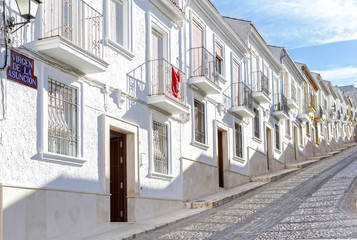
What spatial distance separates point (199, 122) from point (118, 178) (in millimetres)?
5111

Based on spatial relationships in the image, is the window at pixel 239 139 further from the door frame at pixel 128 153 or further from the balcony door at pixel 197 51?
the door frame at pixel 128 153

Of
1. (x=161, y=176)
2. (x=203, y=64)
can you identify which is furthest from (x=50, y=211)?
(x=203, y=64)

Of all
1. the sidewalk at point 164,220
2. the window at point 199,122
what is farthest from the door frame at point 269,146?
the window at point 199,122

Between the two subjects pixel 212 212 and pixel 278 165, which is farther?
pixel 278 165

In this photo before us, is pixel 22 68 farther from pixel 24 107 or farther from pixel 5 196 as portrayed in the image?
pixel 5 196

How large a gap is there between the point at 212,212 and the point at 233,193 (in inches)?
134

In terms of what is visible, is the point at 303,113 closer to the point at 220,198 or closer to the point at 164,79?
the point at 220,198

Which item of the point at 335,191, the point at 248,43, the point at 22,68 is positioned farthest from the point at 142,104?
the point at 248,43

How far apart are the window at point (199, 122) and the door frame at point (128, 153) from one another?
4273mm

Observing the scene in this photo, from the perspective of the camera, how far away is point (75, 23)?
10.3m

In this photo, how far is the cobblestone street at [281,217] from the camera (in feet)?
31.9

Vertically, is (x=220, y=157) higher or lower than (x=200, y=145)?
lower

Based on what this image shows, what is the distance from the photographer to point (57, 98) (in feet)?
32.2

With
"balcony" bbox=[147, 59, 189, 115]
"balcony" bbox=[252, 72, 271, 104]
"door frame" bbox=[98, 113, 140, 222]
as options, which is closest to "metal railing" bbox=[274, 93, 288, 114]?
"balcony" bbox=[252, 72, 271, 104]
